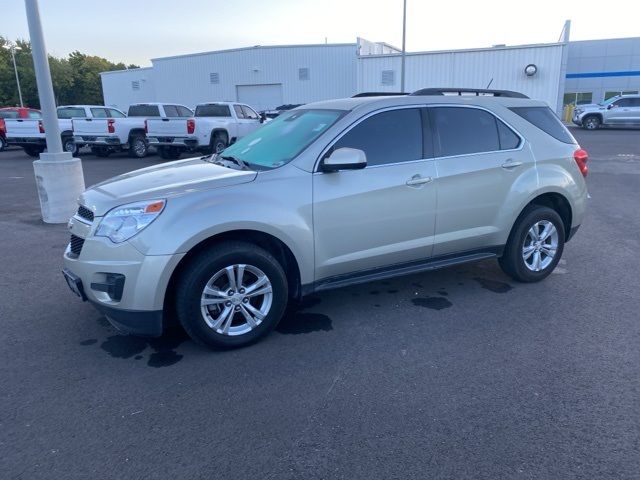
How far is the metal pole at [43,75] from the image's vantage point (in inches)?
291

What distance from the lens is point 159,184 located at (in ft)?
12.9

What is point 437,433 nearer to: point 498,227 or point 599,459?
point 599,459

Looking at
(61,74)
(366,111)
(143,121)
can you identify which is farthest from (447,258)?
(61,74)

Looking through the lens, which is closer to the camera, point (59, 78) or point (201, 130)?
point (201, 130)

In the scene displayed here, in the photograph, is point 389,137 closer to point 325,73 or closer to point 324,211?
point 324,211

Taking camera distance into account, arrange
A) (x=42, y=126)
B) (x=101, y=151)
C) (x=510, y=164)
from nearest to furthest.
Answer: (x=510, y=164) → (x=42, y=126) → (x=101, y=151)

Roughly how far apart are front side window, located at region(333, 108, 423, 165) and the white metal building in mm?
23815

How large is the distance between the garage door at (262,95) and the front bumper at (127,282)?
30.8m

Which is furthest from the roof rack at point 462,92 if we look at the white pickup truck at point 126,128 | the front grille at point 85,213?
the white pickup truck at point 126,128

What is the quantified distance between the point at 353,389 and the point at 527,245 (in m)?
2.75

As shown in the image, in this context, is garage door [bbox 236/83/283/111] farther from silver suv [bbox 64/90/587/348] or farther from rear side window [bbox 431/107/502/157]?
rear side window [bbox 431/107/502/157]

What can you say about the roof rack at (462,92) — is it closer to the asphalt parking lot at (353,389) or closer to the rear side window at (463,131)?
the rear side window at (463,131)

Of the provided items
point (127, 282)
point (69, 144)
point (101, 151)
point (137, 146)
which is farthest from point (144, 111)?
point (127, 282)

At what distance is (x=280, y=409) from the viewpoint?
310 centimetres
